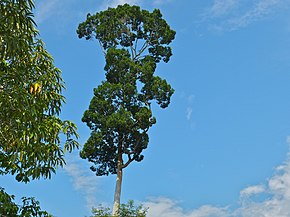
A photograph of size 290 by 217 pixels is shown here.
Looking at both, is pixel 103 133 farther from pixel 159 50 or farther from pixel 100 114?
pixel 159 50

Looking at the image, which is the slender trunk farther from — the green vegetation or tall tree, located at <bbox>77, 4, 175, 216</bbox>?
the green vegetation

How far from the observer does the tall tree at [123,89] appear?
1875 cm

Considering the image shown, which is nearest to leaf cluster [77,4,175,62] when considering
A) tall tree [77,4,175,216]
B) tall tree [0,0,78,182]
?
tall tree [77,4,175,216]

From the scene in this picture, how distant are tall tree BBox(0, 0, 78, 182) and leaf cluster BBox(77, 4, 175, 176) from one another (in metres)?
10.6

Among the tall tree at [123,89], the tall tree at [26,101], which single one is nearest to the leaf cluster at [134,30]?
the tall tree at [123,89]

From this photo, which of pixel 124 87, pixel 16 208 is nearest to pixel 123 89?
pixel 124 87

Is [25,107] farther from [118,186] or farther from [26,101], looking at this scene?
[118,186]

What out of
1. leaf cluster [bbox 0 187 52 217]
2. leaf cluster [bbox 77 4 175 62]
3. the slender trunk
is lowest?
leaf cluster [bbox 0 187 52 217]

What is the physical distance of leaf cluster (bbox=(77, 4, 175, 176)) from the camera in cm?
1880

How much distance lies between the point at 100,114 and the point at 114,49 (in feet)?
10.3

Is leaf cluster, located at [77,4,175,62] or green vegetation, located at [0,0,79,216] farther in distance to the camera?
leaf cluster, located at [77,4,175,62]

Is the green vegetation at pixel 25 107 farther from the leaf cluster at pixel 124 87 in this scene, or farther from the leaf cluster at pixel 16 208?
the leaf cluster at pixel 124 87

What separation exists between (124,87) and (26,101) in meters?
13.0

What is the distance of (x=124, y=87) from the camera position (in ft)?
63.8
